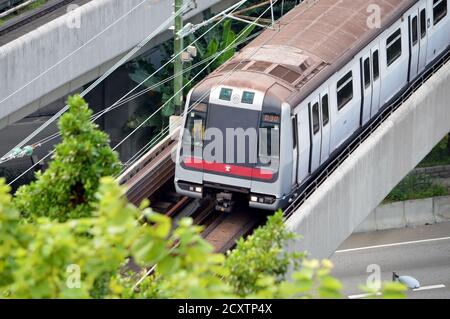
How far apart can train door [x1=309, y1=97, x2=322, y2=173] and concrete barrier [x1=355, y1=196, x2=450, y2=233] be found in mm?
11267

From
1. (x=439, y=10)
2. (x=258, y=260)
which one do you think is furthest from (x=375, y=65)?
(x=258, y=260)

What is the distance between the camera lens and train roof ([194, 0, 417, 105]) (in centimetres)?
2616

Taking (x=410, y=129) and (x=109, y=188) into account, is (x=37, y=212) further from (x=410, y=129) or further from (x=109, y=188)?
(x=410, y=129)

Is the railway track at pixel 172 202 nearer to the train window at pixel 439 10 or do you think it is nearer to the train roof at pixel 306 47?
the train roof at pixel 306 47

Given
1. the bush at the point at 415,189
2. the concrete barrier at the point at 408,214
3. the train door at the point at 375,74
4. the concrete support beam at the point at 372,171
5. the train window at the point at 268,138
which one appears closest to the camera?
the train window at the point at 268,138

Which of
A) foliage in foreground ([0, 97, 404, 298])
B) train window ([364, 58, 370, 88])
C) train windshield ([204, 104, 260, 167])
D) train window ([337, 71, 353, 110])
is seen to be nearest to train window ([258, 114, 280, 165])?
train windshield ([204, 104, 260, 167])

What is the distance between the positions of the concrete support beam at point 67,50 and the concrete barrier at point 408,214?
27.7 feet

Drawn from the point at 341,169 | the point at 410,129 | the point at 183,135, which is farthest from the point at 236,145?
the point at 410,129

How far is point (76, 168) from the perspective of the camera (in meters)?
18.4

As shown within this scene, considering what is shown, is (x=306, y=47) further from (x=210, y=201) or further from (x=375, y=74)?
(x=210, y=201)

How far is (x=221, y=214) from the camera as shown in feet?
88.7

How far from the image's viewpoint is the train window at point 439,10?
3161cm

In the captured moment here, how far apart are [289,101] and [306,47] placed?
2.45m

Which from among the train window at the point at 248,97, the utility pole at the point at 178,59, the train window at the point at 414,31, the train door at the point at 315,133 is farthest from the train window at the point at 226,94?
the train window at the point at 414,31
